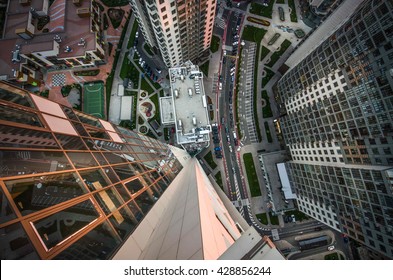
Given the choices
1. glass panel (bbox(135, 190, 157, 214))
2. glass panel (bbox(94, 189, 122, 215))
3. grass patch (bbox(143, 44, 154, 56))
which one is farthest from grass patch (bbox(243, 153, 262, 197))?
glass panel (bbox(94, 189, 122, 215))

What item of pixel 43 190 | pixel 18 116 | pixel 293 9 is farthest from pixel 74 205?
pixel 293 9

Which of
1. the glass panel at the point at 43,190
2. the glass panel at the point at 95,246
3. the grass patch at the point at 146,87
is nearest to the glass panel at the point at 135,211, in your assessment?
the glass panel at the point at 95,246

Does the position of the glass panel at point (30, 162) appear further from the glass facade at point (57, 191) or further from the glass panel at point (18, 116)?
the glass panel at point (18, 116)

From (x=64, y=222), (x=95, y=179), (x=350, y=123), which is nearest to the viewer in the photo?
(x=64, y=222)

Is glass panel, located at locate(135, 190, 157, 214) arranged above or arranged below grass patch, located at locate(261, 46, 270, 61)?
below

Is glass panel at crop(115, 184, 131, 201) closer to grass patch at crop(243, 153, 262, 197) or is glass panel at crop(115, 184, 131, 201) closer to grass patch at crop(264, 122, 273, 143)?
grass patch at crop(243, 153, 262, 197)

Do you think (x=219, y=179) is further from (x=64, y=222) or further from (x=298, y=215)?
(x=64, y=222)
